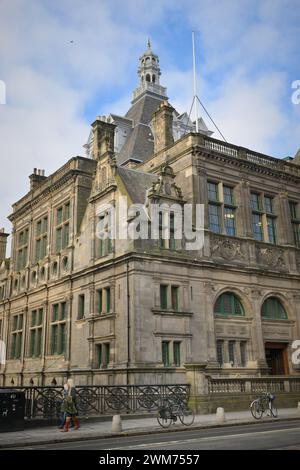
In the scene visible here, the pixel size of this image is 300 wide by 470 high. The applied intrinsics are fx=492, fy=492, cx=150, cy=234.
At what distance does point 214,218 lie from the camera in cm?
3095

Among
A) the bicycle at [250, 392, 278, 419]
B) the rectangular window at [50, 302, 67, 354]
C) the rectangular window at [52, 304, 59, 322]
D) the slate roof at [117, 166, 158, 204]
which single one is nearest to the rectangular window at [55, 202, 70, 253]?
the rectangular window at [52, 304, 59, 322]

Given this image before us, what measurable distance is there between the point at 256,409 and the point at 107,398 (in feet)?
20.7

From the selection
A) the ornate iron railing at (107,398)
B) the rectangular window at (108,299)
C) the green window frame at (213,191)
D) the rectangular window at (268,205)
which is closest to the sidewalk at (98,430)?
the ornate iron railing at (107,398)

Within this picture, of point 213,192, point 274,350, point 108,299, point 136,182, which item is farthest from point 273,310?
point 136,182

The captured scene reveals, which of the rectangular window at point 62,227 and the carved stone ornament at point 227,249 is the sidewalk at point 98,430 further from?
the rectangular window at point 62,227

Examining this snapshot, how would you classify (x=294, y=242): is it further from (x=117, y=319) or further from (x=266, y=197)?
(x=117, y=319)

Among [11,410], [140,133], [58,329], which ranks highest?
[140,133]

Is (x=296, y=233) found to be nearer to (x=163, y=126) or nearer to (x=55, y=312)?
(x=163, y=126)

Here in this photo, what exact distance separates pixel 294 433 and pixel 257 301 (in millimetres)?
16753

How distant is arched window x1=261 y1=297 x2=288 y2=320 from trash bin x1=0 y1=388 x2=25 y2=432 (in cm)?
1789

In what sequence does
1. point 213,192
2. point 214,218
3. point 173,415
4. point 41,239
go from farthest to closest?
point 41,239
point 213,192
point 214,218
point 173,415

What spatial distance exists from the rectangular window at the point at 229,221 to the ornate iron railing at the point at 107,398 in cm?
1192

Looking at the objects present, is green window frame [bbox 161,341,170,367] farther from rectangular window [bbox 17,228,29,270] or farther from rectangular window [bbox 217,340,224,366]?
rectangular window [bbox 17,228,29,270]

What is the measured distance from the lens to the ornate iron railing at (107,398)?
64.2 feet
